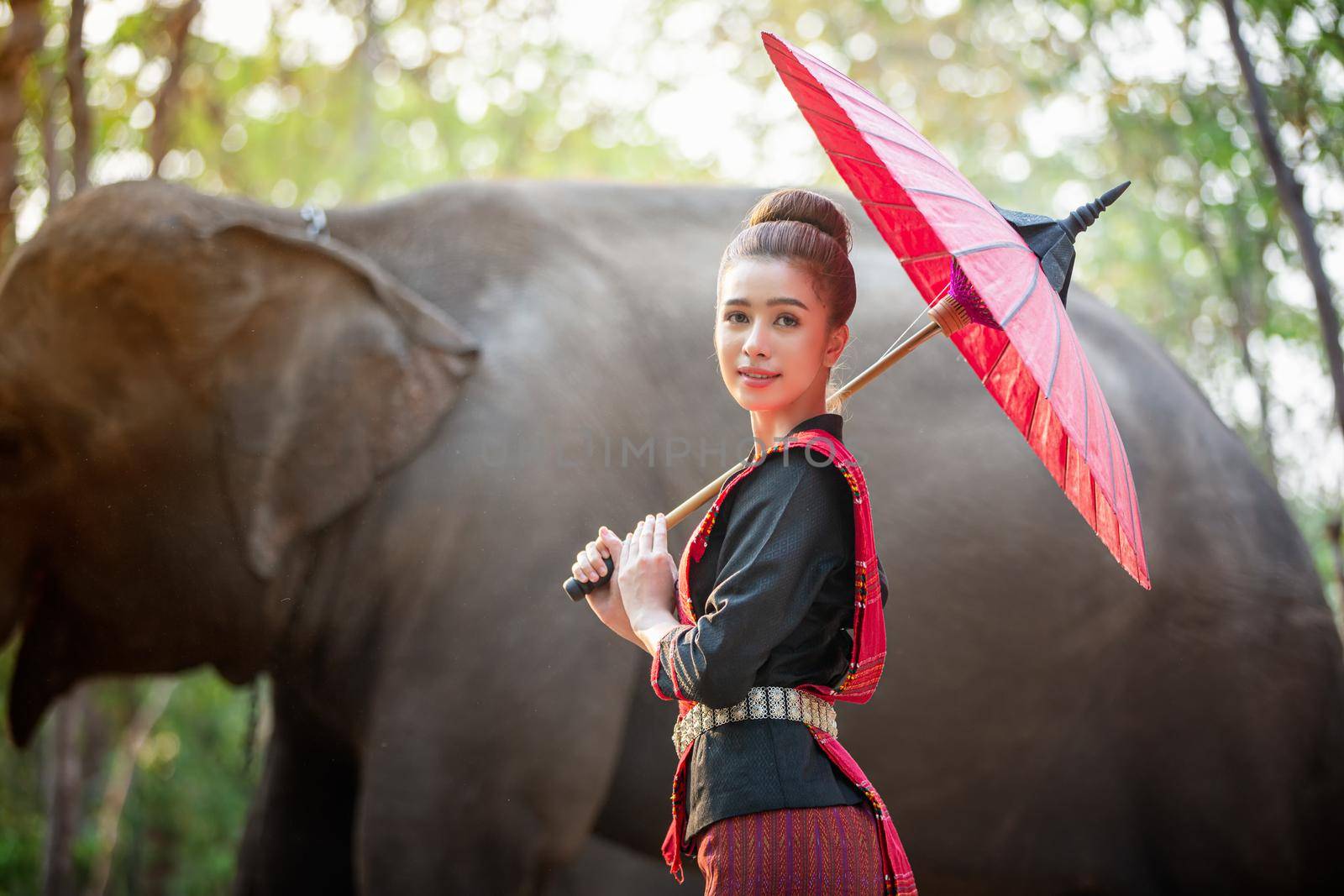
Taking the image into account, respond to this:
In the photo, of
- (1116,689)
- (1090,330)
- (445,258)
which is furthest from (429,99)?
(1116,689)

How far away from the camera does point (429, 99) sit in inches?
238

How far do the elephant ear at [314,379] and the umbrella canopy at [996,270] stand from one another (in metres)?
1.09

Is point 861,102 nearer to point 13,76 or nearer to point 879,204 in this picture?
point 879,204

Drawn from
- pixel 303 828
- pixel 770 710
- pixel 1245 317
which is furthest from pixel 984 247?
pixel 1245 317

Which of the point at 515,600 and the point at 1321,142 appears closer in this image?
the point at 515,600

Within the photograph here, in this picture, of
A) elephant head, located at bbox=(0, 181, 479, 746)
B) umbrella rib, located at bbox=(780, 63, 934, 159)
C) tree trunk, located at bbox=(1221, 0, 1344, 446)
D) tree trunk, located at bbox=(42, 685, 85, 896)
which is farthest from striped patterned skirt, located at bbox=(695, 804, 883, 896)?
tree trunk, located at bbox=(42, 685, 85, 896)

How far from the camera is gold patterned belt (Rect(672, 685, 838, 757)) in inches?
48.8

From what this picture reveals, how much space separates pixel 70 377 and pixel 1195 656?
2.07m

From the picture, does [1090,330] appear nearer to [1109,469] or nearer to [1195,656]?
[1195,656]

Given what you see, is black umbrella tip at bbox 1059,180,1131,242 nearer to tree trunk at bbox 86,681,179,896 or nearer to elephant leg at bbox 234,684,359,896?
elephant leg at bbox 234,684,359,896

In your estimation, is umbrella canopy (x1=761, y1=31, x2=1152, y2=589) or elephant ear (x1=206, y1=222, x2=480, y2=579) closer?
umbrella canopy (x1=761, y1=31, x2=1152, y2=589)

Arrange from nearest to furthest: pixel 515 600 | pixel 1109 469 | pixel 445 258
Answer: pixel 1109 469
pixel 515 600
pixel 445 258

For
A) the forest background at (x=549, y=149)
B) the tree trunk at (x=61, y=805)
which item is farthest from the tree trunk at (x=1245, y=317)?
the tree trunk at (x=61, y=805)

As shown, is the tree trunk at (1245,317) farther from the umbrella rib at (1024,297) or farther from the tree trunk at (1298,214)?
the umbrella rib at (1024,297)
